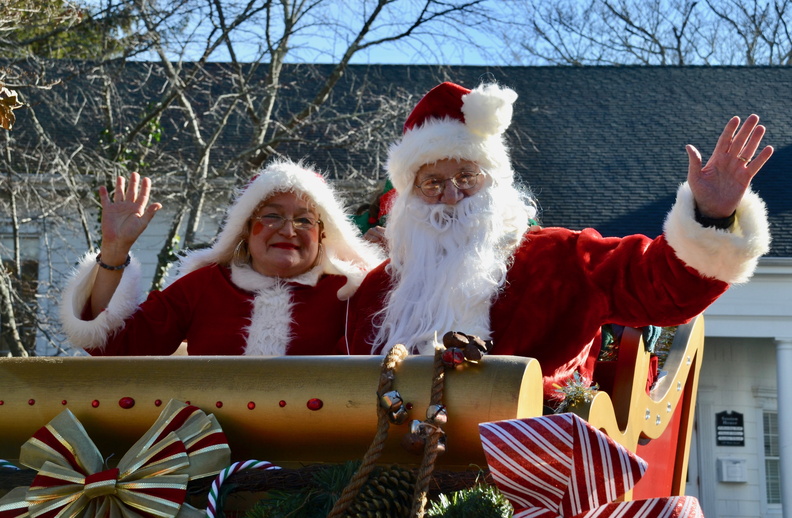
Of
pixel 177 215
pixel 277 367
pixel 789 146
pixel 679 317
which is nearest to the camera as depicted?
pixel 277 367

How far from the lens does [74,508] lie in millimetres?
1632

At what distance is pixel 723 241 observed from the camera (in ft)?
8.22

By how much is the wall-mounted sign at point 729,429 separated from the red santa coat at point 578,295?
8.26m

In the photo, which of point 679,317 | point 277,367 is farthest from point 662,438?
point 277,367

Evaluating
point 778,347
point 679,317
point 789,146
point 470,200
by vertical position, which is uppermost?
point 789,146

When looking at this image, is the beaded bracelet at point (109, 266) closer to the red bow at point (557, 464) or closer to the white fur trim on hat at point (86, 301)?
the white fur trim on hat at point (86, 301)

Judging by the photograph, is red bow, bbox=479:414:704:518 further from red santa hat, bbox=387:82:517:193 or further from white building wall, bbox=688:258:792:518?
white building wall, bbox=688:258:792:518

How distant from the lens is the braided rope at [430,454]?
1.44 m

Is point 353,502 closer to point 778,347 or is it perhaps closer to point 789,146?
point 778,347

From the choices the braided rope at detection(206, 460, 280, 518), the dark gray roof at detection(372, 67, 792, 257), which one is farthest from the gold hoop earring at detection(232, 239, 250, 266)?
the dark gray roof at detection(372, 67, 792, 257)

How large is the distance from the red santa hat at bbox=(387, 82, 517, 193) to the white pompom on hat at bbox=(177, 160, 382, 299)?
11.0 inches

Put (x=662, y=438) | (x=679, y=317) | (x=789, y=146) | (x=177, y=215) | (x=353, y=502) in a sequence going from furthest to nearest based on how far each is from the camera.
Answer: (x=789, y=146) → (x=177, y=215) → (x=662, y=438) → (x=679, y=317) → (x=353, y=502)

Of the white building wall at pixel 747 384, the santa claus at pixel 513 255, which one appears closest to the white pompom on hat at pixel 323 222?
the santa claus at pixel 513 255

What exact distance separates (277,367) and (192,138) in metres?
8.99
